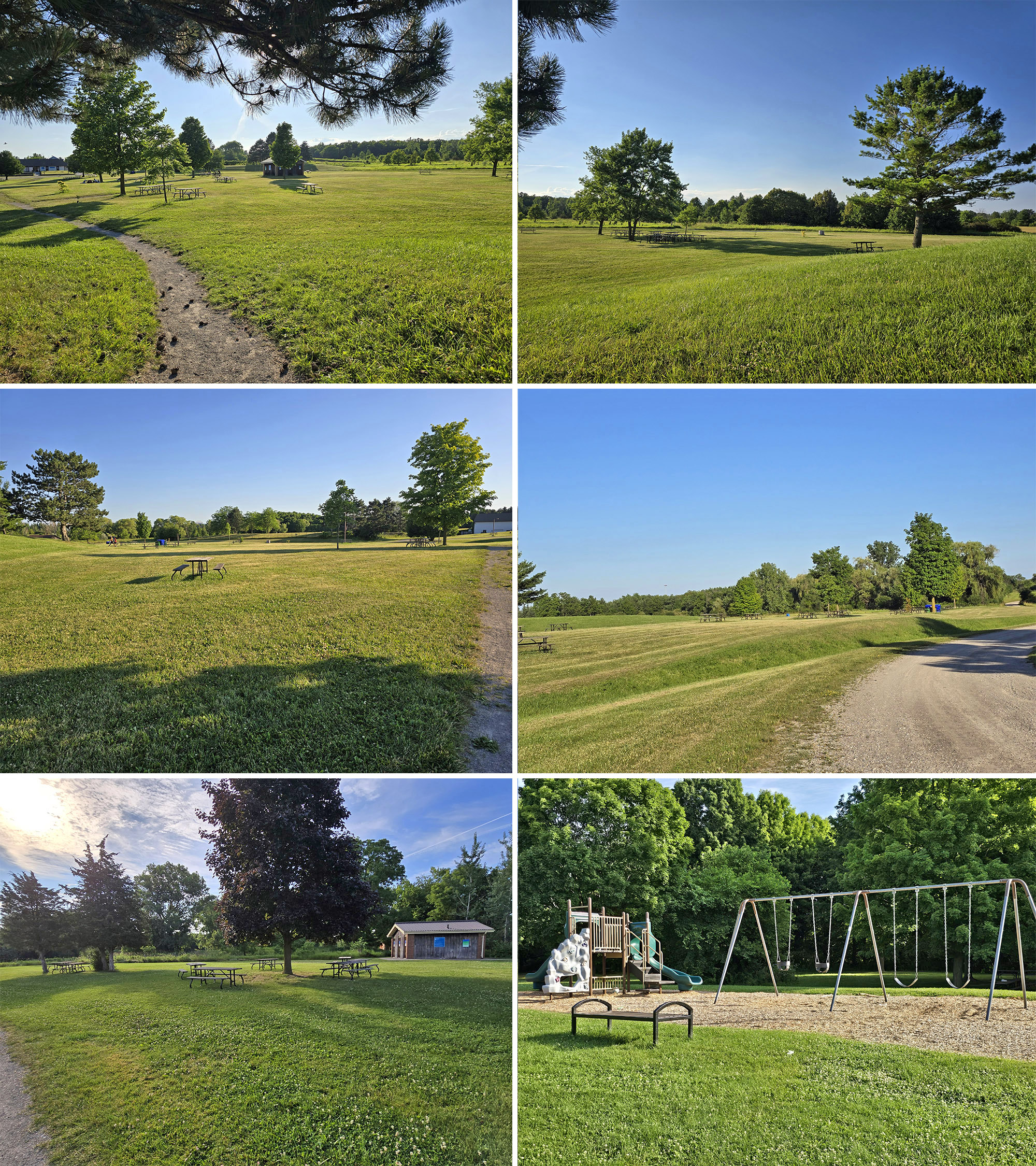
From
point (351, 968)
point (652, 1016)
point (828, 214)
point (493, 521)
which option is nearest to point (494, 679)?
point (493, 521)

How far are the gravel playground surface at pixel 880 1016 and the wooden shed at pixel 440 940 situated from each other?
1.17 m

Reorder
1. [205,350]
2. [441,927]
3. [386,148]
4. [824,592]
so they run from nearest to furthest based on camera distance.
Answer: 1. [441,927]
2. [824,592]
3. [205,350]
4. [386,148]

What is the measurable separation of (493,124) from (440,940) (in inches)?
290

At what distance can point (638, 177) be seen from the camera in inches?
240

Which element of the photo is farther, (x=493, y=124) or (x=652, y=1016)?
(x=493, y=124)

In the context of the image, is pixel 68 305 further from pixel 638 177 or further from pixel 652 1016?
pixel 652 1016

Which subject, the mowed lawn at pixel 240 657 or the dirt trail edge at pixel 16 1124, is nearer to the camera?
the dirt trail edge at pixel 16 1124

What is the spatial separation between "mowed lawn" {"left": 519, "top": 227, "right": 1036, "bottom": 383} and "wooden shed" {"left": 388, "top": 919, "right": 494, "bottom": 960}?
4.51 m

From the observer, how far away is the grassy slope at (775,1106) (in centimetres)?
455

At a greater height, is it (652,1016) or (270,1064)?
(652,1016)

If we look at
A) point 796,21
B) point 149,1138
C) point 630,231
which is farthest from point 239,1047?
point 796,21

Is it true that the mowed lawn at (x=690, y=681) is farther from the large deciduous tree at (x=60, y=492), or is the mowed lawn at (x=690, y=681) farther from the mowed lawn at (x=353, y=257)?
the large deciduous tree at (x=60, y=492)

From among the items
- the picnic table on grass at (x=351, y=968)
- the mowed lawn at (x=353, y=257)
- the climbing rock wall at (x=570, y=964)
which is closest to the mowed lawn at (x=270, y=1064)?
the picnic table on grass at (x=351, y=968)

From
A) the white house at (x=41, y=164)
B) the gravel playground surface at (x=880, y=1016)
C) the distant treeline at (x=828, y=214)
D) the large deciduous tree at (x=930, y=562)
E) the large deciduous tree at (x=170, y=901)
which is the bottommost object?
the gravel playground surface at (x=880, y=1016)
